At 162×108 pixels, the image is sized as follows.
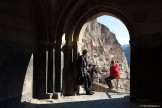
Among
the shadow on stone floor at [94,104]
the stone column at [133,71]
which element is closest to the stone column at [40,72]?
the shadow on stone floor at [94,104]

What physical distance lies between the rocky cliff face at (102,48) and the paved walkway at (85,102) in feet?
29.4

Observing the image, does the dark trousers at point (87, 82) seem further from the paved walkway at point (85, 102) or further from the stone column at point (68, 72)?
the stone column at point (68, 72)

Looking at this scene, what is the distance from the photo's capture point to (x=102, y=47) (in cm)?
2434

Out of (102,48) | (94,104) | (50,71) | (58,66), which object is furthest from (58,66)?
(102,48)

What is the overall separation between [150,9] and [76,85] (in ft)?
11.2

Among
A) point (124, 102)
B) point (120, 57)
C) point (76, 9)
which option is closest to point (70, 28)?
point (76, 9)

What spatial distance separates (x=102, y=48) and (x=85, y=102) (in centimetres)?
1613

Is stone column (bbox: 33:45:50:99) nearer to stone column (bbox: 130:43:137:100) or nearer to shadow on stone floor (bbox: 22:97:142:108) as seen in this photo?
shadow on stone floor (bbox: 22:97:142:108)

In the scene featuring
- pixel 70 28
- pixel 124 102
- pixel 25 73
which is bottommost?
pixel 124 102

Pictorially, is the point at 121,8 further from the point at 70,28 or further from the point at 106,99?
the point at 106,99

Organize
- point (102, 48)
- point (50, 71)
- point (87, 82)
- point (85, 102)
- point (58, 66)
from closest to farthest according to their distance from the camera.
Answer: point (85, 102) < point (50, 71) < point (58, 66) < point (87, 82) < point (102, 48)

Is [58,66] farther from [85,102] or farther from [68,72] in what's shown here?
[85,102]

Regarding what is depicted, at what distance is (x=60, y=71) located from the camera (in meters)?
9.22

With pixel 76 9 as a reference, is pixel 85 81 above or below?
below
